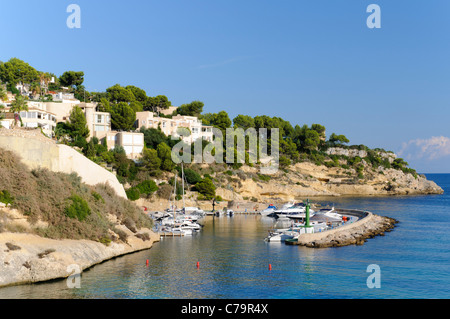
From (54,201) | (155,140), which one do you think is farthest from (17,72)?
(54,201)

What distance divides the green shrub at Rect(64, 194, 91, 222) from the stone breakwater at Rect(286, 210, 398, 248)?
2290cm

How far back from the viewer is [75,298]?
2834 centimetres

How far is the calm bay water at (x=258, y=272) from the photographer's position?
1203 inches

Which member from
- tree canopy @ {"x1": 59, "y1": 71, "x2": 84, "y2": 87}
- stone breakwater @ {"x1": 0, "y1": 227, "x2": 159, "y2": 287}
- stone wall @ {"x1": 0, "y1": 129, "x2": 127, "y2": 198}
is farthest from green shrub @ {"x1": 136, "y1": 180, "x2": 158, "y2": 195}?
tree canopy @ {"x1": 59, "y1": 71, "x2": 84, "y2": 87}

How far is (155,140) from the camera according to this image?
9806 cm

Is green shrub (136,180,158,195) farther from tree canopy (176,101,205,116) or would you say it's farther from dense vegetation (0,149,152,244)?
tree canopy (176,101,205,116)

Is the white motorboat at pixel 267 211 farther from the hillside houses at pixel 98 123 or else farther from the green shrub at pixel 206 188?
the hillside houses at pixel 98 123

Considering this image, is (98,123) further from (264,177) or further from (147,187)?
(264,177)

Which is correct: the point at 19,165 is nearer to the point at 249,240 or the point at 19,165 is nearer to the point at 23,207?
the point at 23,207

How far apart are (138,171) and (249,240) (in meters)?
38.5

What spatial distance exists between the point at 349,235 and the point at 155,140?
55051 millimetres

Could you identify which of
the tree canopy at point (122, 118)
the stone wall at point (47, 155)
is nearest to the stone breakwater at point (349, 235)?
the stone wall at point (47, 155)
